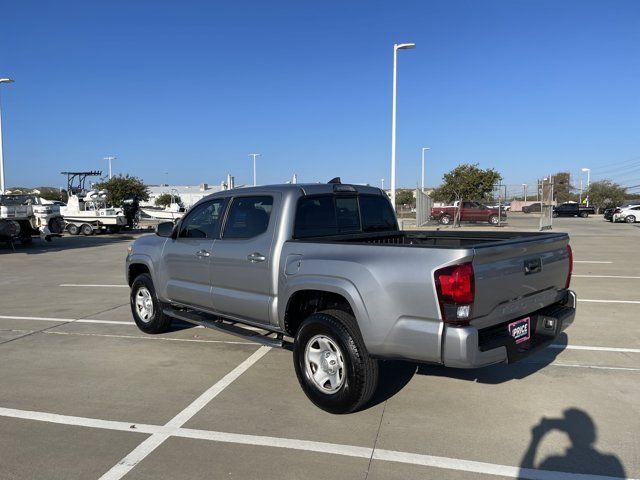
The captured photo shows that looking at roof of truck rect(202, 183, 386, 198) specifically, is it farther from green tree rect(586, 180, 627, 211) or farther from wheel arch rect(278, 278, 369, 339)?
green tree rect(586, 180, 627, 211)

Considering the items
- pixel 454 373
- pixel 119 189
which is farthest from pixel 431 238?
pixel 119 189

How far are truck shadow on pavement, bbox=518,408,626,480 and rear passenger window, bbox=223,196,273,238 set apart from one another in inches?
111

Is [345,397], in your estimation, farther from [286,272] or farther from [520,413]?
[520,413]

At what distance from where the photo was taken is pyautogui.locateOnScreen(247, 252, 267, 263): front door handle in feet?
15.1

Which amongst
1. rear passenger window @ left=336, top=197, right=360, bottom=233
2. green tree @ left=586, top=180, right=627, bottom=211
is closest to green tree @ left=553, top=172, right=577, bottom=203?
green tree @ left=586, top=180, right=627, bottom=211

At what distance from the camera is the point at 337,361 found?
405 centimetres

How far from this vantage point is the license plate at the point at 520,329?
3.77m

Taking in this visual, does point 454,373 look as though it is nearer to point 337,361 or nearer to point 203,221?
point 337,361

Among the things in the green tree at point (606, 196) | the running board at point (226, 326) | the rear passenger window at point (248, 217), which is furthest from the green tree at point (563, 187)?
the rear passenger window at point (248, 217)

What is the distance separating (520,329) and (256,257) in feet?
7.73

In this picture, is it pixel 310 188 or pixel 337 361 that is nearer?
pixel 337 361

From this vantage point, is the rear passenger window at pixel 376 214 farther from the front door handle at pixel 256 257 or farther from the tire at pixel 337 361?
the tire at pixel 337 361

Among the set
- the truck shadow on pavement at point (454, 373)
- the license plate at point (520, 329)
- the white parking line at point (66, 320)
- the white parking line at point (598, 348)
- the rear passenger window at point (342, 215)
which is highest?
the rear passenger window at point (342, 215)

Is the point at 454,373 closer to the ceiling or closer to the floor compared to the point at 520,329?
closer to the floor
